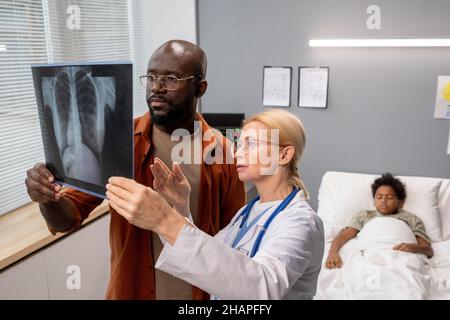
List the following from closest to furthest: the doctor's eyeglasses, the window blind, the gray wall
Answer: the doctor's eyeglasses → the window blind → the gray wall

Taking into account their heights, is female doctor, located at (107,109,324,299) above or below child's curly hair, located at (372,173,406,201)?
above

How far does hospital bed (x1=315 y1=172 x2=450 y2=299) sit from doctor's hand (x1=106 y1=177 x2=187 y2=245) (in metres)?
1.55

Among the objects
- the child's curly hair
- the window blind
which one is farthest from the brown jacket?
the child's curly hair

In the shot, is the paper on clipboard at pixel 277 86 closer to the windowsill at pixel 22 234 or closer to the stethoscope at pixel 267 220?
the windowsill at pixel 22 234

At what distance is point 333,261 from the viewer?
2490 mm

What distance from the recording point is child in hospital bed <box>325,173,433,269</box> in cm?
265

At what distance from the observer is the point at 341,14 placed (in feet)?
9.71

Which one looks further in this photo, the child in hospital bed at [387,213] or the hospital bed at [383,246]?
the child in hospital bed at [387,213]

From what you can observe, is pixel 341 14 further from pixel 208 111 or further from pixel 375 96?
pixel 208 111

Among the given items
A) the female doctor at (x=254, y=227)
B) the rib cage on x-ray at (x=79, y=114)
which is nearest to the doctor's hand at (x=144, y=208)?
the female doctor at (x=254, y=227)

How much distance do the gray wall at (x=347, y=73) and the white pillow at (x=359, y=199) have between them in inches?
6.1

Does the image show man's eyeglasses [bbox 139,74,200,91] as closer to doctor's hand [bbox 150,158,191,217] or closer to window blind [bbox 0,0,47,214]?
doctor's hand [bbox 150,158,191,217]

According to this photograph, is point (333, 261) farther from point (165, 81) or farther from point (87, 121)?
point (87, 121)

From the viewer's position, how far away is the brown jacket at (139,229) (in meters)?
1.34
